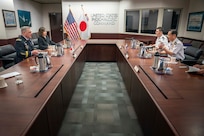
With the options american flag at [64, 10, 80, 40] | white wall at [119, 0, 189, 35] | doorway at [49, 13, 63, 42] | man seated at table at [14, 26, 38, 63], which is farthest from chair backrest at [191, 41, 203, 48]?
doorway at [49, 13, 63, 42]

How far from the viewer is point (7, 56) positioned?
3.64 metres

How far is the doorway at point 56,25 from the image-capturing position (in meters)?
8.48

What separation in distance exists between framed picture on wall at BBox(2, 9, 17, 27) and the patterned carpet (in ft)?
10.8

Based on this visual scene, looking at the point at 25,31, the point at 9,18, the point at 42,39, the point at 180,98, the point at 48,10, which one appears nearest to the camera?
the point at 180,98

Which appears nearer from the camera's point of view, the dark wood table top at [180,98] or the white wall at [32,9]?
the dark wood table top at [180,98]

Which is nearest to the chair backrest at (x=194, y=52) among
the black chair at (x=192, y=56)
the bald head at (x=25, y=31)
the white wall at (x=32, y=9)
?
the black chair at (x=192, y=56)

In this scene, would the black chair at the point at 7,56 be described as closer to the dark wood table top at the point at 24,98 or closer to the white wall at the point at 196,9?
the dark wood table top at the point at 24,98

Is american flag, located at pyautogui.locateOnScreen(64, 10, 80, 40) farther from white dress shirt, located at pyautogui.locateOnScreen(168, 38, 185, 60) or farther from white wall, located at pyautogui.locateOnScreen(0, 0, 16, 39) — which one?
white dress shirt, located at pyautogui.locateOnScreen(168, 38, 185, 60)

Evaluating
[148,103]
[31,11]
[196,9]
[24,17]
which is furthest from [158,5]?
[31,11]

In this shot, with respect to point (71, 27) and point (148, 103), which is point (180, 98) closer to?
point (148, 103)

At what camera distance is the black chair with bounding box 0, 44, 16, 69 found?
A: 328cm

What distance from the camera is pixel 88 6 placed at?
694 centimetres

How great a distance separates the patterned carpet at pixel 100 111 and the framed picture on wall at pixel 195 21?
376 cm

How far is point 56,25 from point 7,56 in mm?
5614
